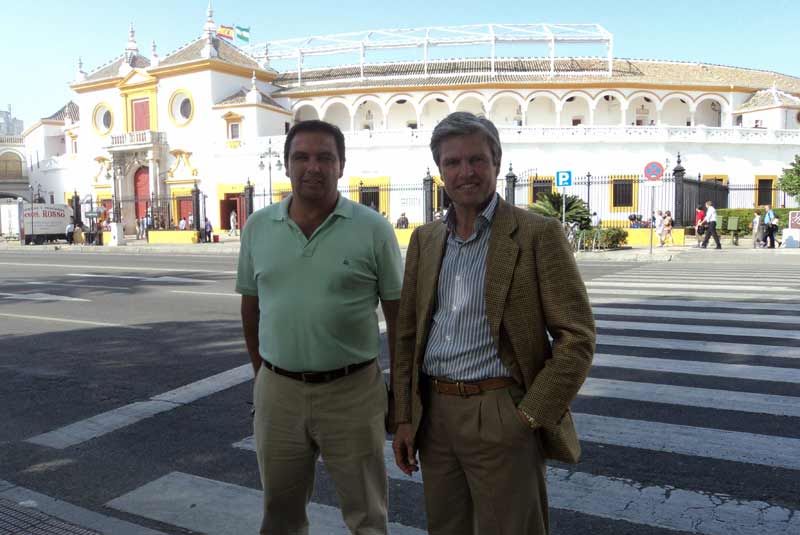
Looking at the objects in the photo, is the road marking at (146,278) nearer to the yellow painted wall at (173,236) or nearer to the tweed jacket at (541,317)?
the tweed jacket at (541,317)

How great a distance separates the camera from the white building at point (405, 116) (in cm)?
3575

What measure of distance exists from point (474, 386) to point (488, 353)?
0.40 feet

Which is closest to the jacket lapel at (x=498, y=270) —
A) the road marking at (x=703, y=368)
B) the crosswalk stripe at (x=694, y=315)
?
the road marking at (x=703, y=368)

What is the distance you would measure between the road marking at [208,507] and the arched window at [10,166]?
68.6 meters

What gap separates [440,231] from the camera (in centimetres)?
252

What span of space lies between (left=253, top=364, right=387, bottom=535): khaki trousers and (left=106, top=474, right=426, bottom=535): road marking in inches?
29.7

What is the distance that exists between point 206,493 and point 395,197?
33255 millimetres

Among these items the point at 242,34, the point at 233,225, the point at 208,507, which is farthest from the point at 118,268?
the point at 242,34

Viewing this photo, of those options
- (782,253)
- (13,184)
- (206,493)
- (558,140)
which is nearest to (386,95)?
(558,140)

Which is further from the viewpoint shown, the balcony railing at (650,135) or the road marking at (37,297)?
the balcony railing at (650,135)

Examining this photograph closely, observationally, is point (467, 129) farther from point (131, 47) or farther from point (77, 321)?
point (131, 47)

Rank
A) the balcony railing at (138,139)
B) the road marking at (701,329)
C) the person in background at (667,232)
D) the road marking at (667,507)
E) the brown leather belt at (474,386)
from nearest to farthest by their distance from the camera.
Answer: the brown leather belt at (474,386) < the road marking at (667,507) < the road marking at (701,329) < the person in background at (667,232) < the balcony railing at (138,139)

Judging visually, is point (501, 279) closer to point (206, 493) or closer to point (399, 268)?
point (399, 268)

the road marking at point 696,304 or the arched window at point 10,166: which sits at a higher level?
the arched window at point 10,166
